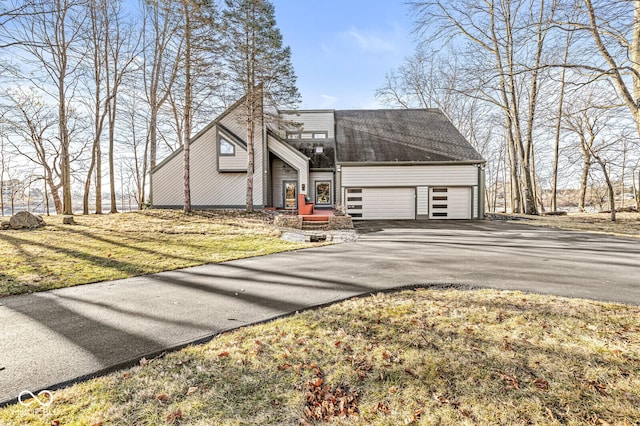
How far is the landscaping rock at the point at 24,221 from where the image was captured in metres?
10.9

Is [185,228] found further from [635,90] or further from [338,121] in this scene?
[635,90]

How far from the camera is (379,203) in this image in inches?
683

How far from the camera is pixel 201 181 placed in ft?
55.1

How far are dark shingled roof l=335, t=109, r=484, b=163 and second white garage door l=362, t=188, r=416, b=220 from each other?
1854 mm

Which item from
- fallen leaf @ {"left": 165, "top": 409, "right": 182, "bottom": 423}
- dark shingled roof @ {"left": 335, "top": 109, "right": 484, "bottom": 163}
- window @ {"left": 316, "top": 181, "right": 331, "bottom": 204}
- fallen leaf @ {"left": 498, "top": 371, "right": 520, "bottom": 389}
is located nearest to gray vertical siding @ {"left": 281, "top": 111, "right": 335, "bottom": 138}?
dark shingled roof @ {"left": 335, "top": 109, "right": 484, "bottom": 163}

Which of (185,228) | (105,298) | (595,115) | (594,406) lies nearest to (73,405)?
(105,298)

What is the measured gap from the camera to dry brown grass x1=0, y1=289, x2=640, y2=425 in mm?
2111

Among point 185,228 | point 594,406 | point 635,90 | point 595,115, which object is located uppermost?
point 595,115

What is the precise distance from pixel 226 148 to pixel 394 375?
1594cm

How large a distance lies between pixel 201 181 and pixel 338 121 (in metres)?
10.3

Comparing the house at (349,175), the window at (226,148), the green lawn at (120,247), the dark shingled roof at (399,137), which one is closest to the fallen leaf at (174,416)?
the green lawn at (120,247)

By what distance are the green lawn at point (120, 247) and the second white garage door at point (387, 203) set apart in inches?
258

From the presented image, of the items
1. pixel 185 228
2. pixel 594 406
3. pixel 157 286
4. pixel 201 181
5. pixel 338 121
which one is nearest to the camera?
pixel 594 406

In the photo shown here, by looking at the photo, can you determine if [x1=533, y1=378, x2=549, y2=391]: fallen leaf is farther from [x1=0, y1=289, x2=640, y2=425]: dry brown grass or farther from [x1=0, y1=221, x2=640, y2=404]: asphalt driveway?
[x1=0, y1=221, x2=640, y2=404]: asphalt driveway
